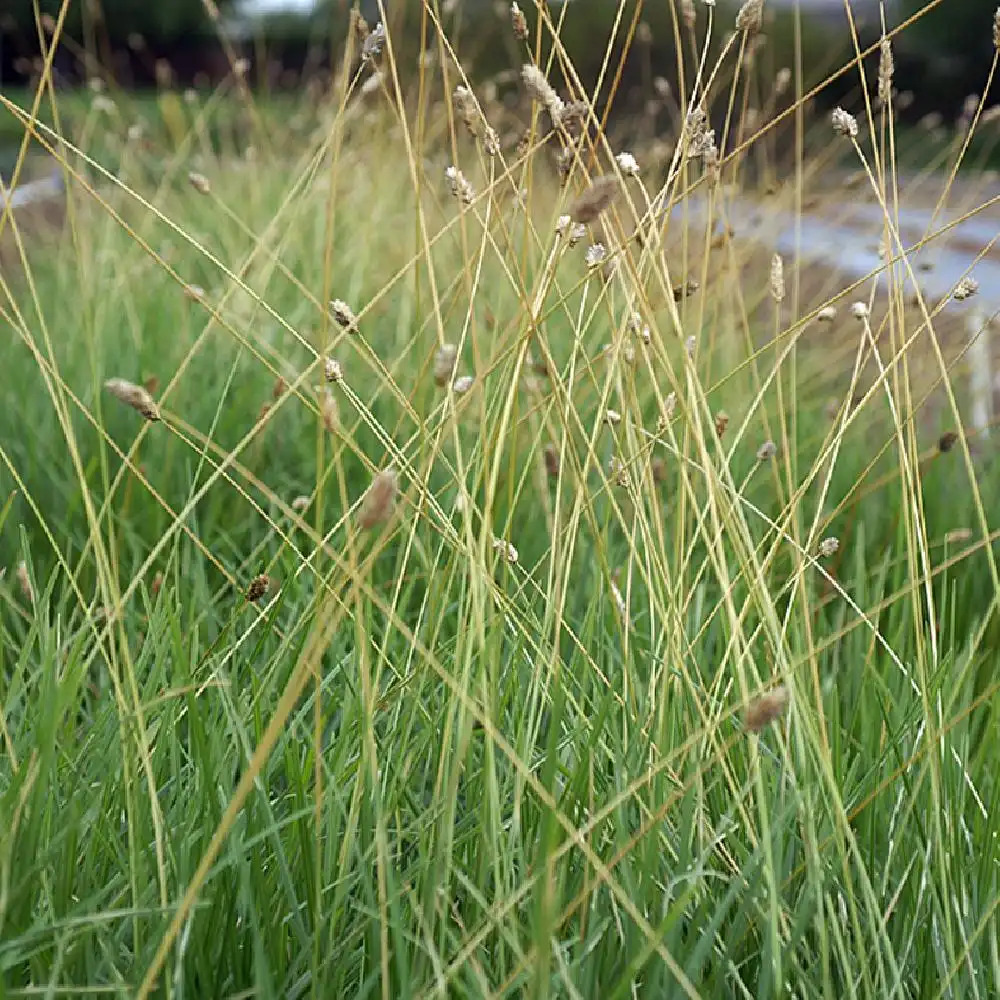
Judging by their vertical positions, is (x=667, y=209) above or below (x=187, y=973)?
above

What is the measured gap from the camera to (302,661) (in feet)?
3.10

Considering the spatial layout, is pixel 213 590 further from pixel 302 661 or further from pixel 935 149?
pixel 935 149

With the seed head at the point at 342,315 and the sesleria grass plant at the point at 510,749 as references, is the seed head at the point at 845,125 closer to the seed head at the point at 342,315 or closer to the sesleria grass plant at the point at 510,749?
the sesleria grass plant at the point at 510,749

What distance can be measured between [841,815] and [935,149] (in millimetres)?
16719

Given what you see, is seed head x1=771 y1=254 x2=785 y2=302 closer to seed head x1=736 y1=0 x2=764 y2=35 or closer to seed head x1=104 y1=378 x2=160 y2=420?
seed head x1=736 y1=0 x2=764 y2=35

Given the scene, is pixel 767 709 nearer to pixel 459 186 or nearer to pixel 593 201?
pixel 593 201

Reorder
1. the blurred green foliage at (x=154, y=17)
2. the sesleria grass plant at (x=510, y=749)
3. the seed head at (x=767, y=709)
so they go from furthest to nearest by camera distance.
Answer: the blurred green foliage at (x=154, y=17) → the sesleria grass plant at (x=510, y=749) → the seed head at (x=767, y=709)

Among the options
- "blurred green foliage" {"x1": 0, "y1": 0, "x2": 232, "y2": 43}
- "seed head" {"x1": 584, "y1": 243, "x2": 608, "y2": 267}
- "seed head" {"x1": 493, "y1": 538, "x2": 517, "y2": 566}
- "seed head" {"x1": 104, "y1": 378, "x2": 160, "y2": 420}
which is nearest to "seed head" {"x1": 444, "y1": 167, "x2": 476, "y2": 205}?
"seed head" {"x1": 584, "y1": 243, "x2": 608, "y2": 267}

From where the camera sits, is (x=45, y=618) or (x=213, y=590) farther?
(x=213, y=590)

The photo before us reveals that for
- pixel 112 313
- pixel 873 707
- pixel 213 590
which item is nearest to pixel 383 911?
pixel 873 707

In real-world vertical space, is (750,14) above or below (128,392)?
above

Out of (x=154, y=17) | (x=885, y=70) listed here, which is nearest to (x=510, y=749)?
(x=885, y=70)

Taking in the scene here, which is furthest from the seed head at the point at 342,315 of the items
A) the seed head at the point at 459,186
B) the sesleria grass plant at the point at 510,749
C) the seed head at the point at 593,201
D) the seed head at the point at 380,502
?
the seed head at the point at 380,502

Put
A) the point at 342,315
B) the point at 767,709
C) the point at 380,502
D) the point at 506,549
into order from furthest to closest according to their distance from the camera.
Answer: the point at 506,549 → the point at 342,315 → the point at 767,709 → the point at 380,502
